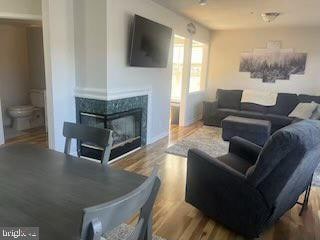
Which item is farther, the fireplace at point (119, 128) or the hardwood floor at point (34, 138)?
the hardwood floor at point (34, 138)

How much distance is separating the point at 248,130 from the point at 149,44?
7.48ft

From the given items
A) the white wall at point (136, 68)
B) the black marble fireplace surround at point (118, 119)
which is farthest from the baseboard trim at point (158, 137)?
the black marble fireplace surround at point (118, 119)

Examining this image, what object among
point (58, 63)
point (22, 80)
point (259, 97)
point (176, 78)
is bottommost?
point (259, 97)

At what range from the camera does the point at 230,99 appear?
6.09 metres

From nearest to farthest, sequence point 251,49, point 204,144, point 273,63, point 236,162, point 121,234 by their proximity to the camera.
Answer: point 121,234, point 236,162, point 204,144, point 273,63, point 251,49

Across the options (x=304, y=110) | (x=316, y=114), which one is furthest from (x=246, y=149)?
(x=304, y=110)

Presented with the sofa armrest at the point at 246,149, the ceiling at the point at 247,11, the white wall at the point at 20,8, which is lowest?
the sofa armrest at the point at 246,149

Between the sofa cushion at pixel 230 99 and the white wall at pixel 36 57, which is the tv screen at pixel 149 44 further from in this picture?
the white wall at pixel 36 57

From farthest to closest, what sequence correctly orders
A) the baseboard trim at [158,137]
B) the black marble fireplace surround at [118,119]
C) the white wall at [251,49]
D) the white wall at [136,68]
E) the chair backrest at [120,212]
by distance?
the white wall at [251,49] < the baseboard trim at [158,137] < the black marble fireplace surround at [118,119] < the white wall at [136,68] < the chair backrest at [120,212]

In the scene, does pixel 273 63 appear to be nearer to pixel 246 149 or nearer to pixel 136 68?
pixel 136 68

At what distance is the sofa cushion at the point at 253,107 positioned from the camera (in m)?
5.78

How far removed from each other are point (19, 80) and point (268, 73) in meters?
5.65

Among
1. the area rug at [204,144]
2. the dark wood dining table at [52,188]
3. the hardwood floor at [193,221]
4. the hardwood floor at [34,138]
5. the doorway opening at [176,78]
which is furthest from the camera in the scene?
the doorway opening at [176,78]

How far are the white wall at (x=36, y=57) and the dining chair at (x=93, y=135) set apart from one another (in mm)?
4209
